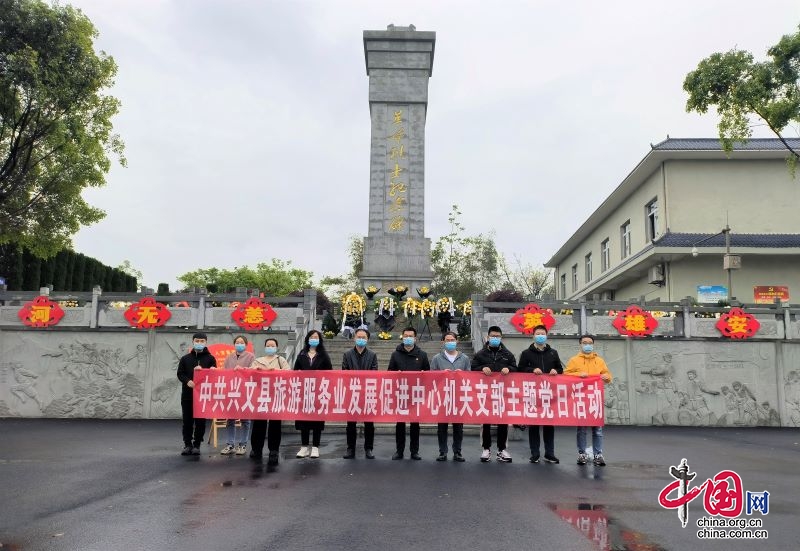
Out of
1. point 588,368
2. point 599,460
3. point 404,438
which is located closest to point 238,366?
point 404,438

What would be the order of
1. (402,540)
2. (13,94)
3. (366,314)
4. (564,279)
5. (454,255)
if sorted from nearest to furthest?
1. (402,540)
2. (13,94)
3. (366,314)
4. (454,255)
5. (564,279)

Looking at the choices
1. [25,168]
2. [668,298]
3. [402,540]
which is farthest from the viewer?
[668,298]

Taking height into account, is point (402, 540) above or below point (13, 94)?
below

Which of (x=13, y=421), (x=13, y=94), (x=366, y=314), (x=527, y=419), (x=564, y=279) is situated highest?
(x=13, y=94)

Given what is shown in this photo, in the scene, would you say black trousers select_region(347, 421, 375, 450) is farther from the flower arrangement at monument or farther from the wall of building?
the wall of building

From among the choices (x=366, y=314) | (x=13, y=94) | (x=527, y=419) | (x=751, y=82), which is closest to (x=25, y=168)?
(x=13, y=94)

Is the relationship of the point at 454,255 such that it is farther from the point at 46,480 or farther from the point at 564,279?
the point at 46,480

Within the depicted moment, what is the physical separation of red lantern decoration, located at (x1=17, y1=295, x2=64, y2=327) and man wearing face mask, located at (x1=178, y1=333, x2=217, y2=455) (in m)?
7.25

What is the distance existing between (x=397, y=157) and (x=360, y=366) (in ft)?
50.3

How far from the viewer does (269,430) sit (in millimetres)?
7789

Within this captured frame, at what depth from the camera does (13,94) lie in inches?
593

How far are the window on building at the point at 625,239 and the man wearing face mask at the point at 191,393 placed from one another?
21.3m

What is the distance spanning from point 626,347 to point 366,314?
833 centimetres

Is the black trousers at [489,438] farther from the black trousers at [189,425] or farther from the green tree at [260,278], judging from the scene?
the green tree at [260,278]
